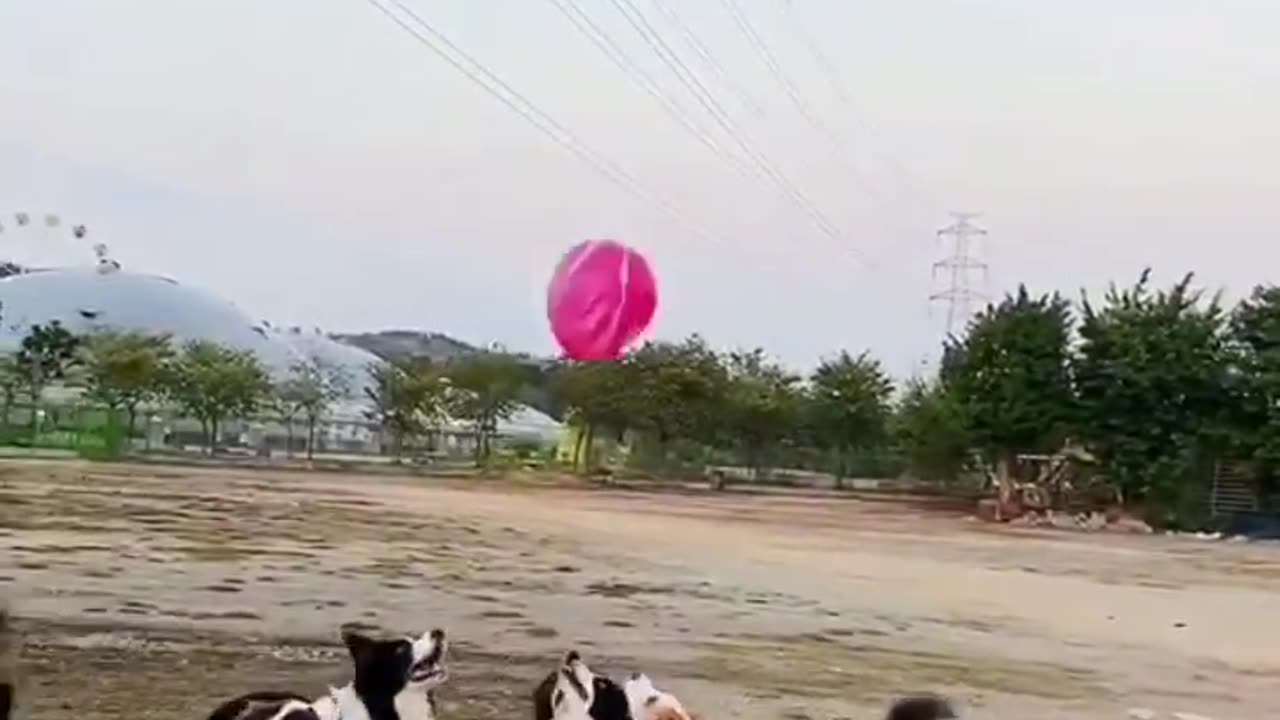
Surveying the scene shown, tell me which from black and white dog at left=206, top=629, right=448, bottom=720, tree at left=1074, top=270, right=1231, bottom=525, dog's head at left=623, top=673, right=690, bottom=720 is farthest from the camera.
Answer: tree at left=1074, top=270, right=1231, bottom=525

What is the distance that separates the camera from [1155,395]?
433 inches

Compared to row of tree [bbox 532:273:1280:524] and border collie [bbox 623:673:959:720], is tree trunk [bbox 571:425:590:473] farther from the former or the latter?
border collie [bbox 623:673:959:720]

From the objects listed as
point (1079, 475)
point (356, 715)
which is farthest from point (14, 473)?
point (1079, 475)

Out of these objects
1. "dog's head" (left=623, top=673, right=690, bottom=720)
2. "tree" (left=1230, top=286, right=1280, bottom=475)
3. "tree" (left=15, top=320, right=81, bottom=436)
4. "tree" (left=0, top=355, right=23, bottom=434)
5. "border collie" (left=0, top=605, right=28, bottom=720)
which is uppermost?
"tree" (left=1230, top=286, right=1280, bottom=475)

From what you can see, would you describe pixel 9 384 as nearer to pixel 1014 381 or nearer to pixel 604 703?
pixel 604 703

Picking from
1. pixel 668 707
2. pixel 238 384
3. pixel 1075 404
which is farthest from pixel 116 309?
pixel 1075 404

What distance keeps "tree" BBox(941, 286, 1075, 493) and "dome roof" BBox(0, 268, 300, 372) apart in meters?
4.61

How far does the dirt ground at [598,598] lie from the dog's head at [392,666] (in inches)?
58.5

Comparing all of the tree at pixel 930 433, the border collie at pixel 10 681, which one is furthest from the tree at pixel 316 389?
the border collie at pixel 10 681

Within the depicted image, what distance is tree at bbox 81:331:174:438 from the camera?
7.76 meters

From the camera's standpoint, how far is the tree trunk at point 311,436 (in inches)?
346

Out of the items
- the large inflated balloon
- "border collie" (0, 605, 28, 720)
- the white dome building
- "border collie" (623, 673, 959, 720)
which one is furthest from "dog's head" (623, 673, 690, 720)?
the white dome building

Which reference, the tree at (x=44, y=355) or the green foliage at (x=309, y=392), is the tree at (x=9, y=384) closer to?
the tree at (x=44, y=355)

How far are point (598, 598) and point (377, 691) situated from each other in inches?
161
